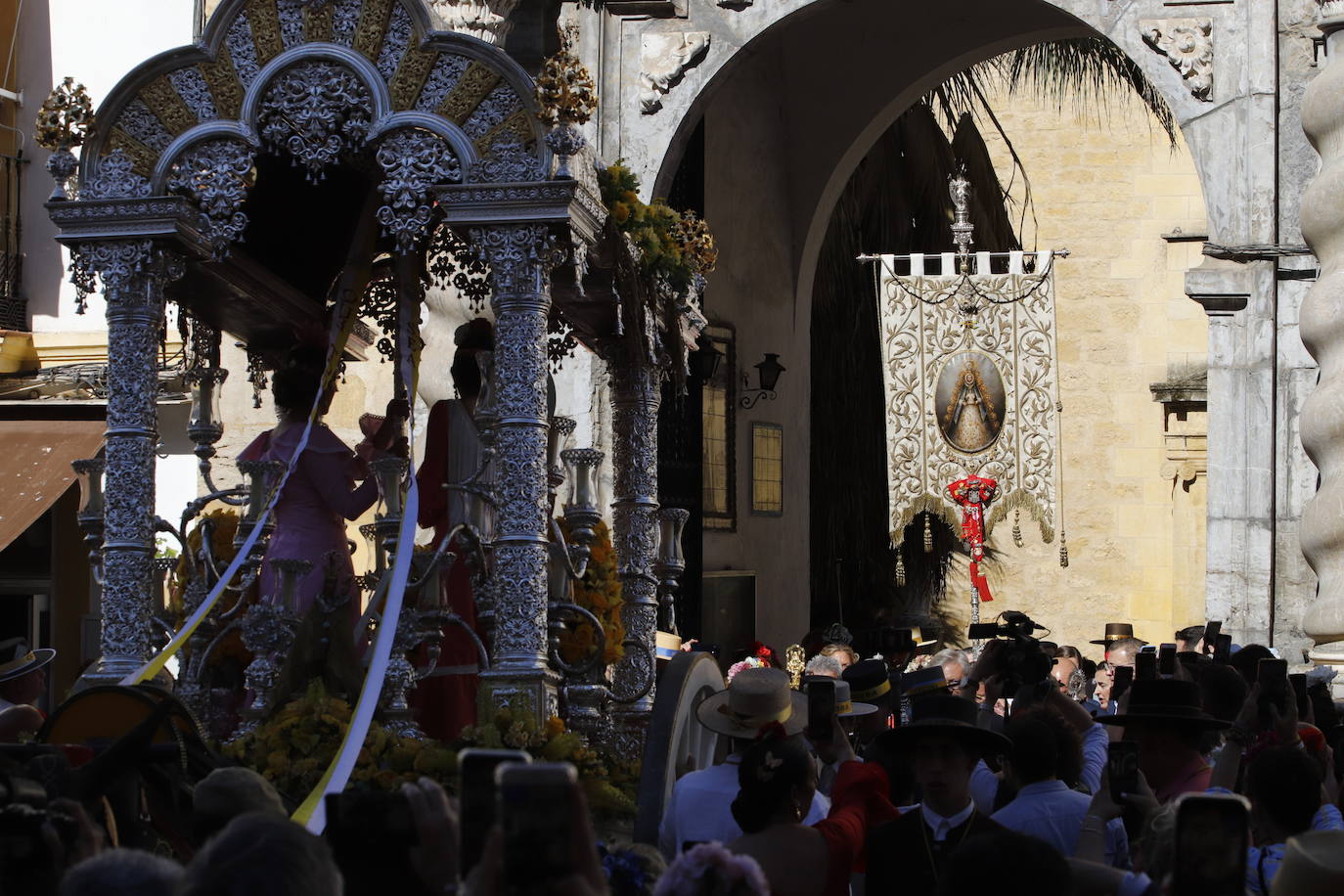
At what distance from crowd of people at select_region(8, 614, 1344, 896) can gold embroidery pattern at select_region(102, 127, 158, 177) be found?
7.35 ft

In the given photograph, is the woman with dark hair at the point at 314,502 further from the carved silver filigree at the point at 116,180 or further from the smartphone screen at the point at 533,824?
the smartphone screen at the point at 533,824

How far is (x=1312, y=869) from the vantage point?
319 cm

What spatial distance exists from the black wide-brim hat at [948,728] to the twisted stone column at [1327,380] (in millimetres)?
4317

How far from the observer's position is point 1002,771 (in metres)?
6.46

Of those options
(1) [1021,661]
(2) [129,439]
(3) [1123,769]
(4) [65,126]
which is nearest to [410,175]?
(4) [65,126]

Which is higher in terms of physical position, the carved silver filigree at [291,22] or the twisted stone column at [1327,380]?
the carved silver filigree at [291,22]

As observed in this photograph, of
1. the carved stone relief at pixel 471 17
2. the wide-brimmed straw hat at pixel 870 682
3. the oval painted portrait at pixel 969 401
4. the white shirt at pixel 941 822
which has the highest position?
the carved stone relief at pixel 471 17

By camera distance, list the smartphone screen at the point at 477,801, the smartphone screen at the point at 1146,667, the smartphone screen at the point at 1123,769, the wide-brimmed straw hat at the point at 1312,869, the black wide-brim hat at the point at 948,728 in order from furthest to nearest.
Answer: the smartphone screen at the point at 1146,667 → the black wide-brim hat at the point at 948,728 → the smartphone screen at the point at 1123,769 → the wide-brimmed straw hat at the point at 1312,869 → the smartphone screen at the point at 477,801

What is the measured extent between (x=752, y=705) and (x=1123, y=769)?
1615 millimetres

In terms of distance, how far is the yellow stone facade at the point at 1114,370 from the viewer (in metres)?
23.1

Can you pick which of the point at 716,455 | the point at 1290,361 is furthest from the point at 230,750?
the point at 716,455

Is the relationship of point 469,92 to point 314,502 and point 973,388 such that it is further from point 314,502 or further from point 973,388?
point 973,388

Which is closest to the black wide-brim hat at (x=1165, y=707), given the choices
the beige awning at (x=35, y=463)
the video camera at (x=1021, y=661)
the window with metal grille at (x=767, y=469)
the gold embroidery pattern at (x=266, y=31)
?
the video camera at (x=1021, y=661)

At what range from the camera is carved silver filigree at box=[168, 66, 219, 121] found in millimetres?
7742
